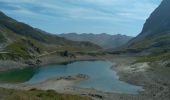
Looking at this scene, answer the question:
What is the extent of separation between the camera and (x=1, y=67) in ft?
502

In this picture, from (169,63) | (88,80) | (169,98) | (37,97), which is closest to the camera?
(37,97)

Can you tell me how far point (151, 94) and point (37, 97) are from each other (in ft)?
116

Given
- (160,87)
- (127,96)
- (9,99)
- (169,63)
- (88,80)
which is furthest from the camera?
(169,63)

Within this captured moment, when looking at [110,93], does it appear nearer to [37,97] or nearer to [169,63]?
[37,97]

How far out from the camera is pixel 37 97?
60656mm

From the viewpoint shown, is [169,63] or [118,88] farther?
[169,63]

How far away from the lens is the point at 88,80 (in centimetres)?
11988

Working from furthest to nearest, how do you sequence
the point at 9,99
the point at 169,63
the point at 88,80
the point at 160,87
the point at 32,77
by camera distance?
the point at 169,63, the point at 32,77, the point at 88,80, the point at 160,87, the point at 9,99

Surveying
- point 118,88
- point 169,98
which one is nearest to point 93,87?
point 118,88

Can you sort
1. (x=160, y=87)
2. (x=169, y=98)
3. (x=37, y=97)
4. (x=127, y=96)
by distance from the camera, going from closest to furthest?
(x=37, y=97)
(x=169, y=98)
(x=127, y=96)
(x=160, y=87)

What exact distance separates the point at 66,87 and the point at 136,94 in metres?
21.4

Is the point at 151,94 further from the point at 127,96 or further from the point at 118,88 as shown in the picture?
the point at 118,88

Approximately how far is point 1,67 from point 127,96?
79457 millimetres

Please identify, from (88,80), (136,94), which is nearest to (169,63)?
(88,80)
